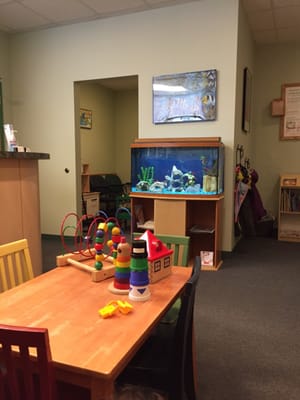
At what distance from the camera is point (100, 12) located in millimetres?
4094

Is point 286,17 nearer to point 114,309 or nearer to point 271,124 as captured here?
point 271,124

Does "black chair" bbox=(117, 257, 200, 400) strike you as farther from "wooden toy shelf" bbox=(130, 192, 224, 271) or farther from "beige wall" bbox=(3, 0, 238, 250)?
"beige wall" bbox=(3, 0, 238, 250)

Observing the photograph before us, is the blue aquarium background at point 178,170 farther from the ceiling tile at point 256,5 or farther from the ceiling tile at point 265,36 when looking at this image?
the ceiling tile at point 265,36

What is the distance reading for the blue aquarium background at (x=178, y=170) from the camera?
139 inches

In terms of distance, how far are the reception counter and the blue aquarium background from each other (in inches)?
52.4

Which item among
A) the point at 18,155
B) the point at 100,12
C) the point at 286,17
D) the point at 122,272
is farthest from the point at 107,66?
the point at 122,272

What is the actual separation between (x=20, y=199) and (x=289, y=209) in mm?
3764

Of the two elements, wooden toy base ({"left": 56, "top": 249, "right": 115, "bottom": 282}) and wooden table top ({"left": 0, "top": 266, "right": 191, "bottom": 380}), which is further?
wooden toy base ({"left": 56, "top": 249, "right": 115, "bottom": 282})

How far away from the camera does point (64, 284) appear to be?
1452mm

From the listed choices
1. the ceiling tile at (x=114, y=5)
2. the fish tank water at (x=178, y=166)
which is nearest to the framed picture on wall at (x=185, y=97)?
the fish tank water at (x=178, y=166)

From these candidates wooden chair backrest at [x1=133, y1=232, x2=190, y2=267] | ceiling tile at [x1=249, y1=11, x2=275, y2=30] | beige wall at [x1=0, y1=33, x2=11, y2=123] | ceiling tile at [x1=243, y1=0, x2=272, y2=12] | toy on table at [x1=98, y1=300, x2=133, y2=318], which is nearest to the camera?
toy on table at [x1=98, y1=300, x2=133, y2=318]

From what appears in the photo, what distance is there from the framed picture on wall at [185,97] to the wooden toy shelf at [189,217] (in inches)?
38.4

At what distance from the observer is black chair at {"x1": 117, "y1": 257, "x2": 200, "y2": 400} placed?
1.19 meters

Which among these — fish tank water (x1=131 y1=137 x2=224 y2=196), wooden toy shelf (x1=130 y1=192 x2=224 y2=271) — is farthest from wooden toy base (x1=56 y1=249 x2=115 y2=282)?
fish tank water (x1=131 y1=137 x2=224 y2=196)
